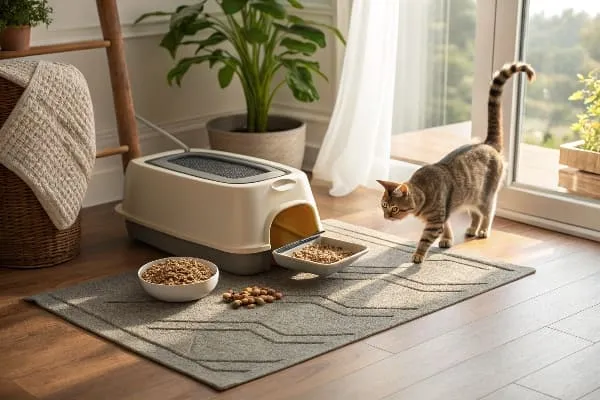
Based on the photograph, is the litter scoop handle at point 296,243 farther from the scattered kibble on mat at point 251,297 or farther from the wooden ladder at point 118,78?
the wooden ladder at point 118,78

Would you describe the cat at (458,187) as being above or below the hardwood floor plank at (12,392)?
above

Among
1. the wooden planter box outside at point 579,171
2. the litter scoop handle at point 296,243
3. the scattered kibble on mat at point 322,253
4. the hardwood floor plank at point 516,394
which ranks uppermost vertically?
the wooden planter box outside at point 579,171

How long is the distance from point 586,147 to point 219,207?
1373 mm

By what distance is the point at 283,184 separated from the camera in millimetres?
3400

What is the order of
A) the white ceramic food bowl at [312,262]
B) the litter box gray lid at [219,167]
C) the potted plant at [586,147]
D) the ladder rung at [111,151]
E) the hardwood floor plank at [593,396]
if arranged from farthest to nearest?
1. the ladder rung at [111,151]
2. the potted plant at [586,147]
3. the litter box gray lid at [219,167]
4. the white ceramic food bowl at [312,262]
5. the hardwood floor plank at [593,396]

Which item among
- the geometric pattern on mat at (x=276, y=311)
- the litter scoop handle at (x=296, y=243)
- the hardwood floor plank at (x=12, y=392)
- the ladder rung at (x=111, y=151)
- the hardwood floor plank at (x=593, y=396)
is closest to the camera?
the hardwood floor plank at (x=593, y=396)

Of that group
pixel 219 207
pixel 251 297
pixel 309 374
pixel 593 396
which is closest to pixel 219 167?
pixel 219 207

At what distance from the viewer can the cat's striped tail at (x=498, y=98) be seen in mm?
3553

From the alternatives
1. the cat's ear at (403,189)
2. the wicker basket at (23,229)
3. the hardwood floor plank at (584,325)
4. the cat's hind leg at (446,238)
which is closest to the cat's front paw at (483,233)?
the cat's hind leg at (446,238)

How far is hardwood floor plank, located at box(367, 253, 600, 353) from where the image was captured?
2.85 meters

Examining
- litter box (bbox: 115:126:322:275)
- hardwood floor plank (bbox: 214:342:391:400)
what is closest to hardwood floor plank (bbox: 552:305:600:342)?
hardwood floor plank (bbox: 214:342:391:400)

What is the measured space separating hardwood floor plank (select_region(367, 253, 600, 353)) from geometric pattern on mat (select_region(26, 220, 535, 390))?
3 centimetres

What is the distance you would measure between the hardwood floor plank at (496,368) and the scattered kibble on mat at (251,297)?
2.27 feet

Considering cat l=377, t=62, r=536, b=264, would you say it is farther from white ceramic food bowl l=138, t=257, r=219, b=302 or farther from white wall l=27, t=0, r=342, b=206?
white wall l=27, t=0, r=342, b=206
